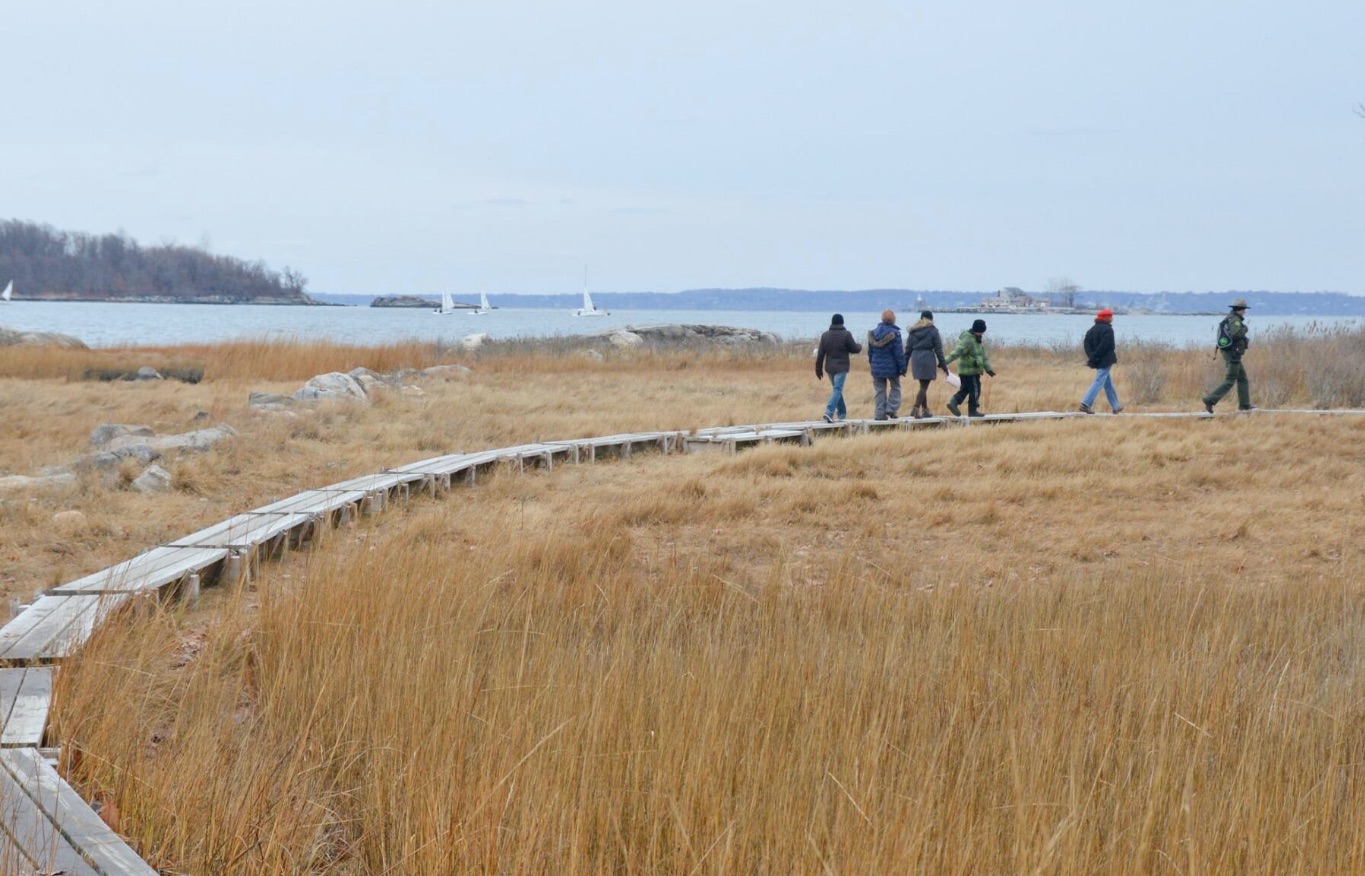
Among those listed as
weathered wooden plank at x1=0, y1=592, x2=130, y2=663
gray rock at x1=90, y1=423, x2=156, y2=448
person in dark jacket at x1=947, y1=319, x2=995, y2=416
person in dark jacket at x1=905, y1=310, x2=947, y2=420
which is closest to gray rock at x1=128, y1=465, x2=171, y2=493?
gray rock at x1=90, y1=423, x2=156, y2=448

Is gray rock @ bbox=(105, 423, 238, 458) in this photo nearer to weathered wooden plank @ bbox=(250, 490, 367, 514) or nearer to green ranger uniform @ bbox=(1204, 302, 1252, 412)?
weathered wooden plank @ bbox=(250, 490, 367, 514)

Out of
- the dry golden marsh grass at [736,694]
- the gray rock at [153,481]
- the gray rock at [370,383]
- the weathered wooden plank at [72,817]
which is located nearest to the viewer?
the weathered wooden plank at [72,817]

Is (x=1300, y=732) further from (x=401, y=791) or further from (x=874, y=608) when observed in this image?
(x=401, y=791)

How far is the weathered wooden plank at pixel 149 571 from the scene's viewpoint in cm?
552

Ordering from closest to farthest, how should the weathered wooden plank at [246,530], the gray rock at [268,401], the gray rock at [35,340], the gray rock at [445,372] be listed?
the weathered wooden plank at [246,530] → the gray rock at [268,401] → the gray rock at [445,372] → the gray rock at [35,340]

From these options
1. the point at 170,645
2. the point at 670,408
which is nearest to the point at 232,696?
the point at 170,645

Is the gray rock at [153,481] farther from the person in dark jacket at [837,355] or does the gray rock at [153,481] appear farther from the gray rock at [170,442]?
the person in dark jacket at [837,355]

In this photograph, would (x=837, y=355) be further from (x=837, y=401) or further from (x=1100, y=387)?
(x=1100, y=387)

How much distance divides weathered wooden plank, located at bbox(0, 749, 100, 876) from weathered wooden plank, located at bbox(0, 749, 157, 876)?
2cm

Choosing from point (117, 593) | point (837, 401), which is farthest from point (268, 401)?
point (117, 593)

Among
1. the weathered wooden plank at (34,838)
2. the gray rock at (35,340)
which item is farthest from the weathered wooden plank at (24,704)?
the gray rock at (35,340)

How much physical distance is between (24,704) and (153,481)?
619cm

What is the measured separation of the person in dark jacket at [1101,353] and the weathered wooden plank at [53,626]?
539 inches

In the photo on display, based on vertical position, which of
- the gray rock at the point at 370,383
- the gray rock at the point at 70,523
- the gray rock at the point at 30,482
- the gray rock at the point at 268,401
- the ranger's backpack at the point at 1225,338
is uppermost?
the ranger's backpack at the point at 1225,338
